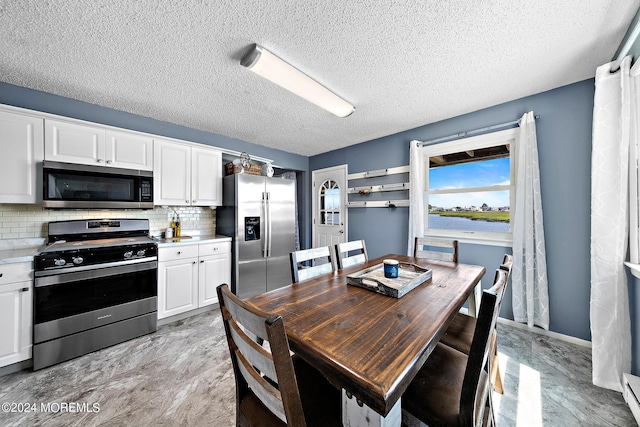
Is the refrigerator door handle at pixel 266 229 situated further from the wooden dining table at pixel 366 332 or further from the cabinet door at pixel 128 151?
the wooden dining table at pixel 366 332

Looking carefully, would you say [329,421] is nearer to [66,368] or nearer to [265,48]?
[265,48]

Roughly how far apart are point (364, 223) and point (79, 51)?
3.58 meters

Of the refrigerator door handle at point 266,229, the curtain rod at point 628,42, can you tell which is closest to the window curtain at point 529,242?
the curtain rod at point 628,42

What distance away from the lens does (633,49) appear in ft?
5.11

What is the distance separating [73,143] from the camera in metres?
2.22

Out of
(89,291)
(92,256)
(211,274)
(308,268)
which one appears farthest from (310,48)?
(89,291)

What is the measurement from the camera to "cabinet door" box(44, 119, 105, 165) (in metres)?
2.12

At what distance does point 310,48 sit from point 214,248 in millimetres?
2469

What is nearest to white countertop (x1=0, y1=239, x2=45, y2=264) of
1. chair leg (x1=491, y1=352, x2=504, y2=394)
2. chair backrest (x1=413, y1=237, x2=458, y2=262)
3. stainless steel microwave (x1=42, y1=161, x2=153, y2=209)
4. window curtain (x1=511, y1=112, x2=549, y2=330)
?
stainless steel microwave (x1=42, y1=161, x2=153, y2=209)

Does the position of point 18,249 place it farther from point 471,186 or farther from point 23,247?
point 471,186

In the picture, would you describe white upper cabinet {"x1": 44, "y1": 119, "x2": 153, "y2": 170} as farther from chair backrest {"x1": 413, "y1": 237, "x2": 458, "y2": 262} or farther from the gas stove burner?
chair backrest {"x1": 413, "y1": 237, "x2": 458, "y2": 262}

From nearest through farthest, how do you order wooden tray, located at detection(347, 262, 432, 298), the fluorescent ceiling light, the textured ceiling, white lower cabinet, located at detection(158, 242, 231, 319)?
1. wooden tray, located at detection(347, 262, 432, 298)
2. the textured ceiling
3. the fluorescent ceiling light
4. white lower cabinet, located at detection(158, 242, 231, 319)

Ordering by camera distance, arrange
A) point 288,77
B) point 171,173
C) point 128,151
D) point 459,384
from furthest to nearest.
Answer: point 171,173 < point 128,151 < point 288,77 < point 459,384

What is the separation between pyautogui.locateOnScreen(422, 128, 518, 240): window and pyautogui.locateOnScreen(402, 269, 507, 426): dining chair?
2.01 meters
